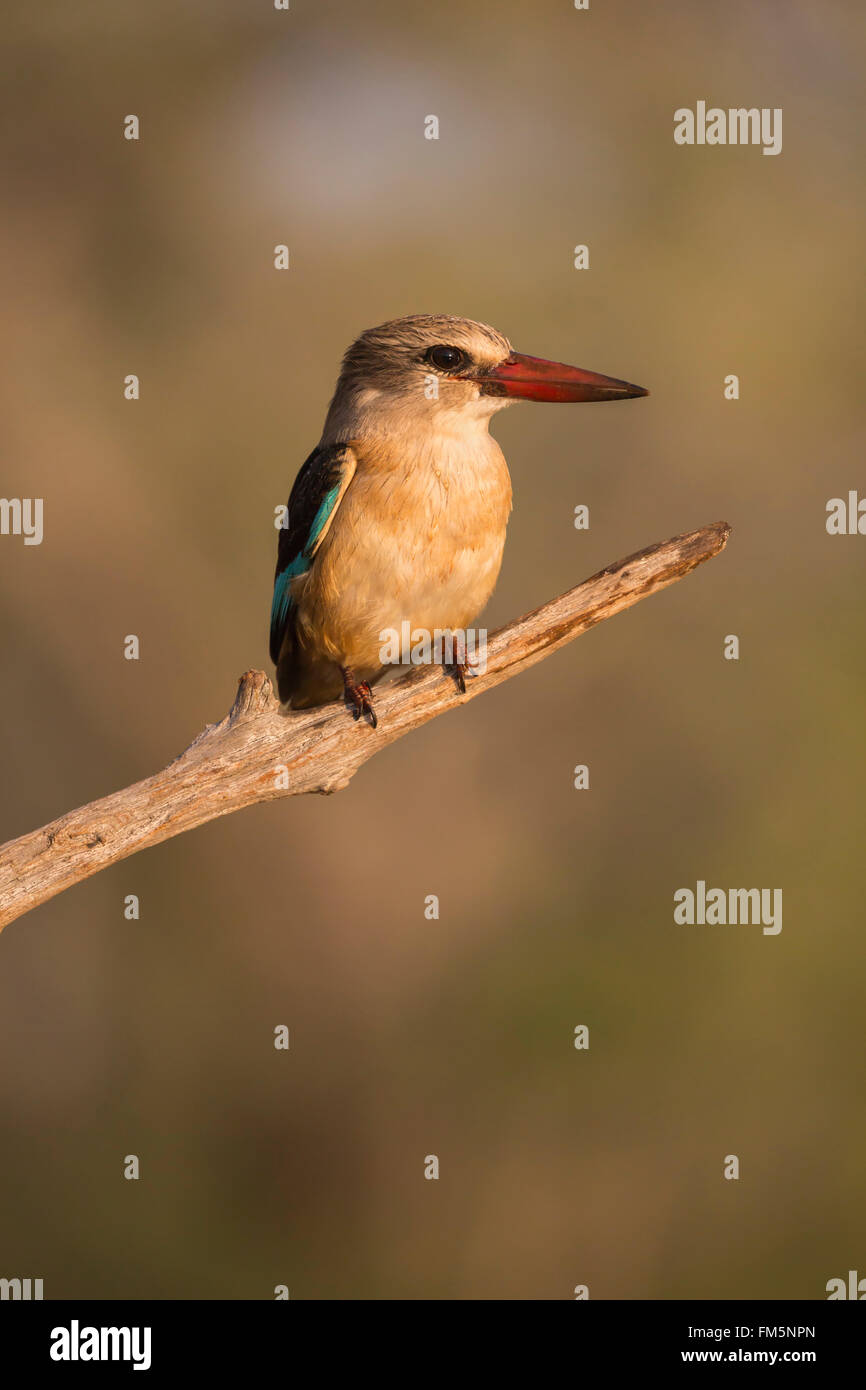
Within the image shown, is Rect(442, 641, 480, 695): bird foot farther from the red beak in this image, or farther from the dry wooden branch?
the red beak

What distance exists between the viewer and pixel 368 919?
6.11 m

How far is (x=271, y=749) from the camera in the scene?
2877 mm

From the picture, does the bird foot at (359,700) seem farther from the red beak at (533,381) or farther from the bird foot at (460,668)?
the red beak at (533,381)

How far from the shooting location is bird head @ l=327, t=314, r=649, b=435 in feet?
10.1

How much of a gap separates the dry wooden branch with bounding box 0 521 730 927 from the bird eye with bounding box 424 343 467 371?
673 mm

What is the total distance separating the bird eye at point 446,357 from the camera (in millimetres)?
3061

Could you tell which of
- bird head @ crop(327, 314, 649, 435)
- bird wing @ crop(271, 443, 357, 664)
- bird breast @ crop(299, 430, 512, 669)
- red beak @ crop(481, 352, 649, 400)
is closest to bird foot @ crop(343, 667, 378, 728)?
bird breast @ crop(299, 430, 512, 669)

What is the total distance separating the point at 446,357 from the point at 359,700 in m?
0.91

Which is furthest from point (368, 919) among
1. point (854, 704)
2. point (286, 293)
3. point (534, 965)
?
point (286, 293)

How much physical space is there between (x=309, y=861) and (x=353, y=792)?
1.40ft

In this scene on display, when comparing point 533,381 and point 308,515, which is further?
point 308,515

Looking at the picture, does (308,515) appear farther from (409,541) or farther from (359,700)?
(359,700)

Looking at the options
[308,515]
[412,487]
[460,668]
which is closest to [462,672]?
[460,668]

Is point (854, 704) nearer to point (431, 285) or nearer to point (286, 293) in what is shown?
point (431, 285)
